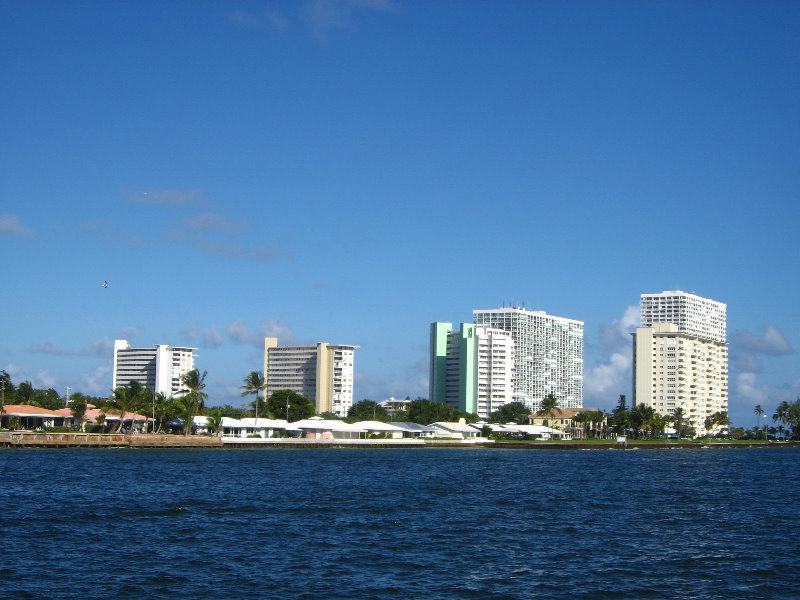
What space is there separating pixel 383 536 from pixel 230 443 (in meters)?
82.3

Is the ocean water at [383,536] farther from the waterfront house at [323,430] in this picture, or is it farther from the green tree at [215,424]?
the waterfront house at [323,430]

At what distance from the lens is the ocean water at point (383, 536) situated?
2789cm

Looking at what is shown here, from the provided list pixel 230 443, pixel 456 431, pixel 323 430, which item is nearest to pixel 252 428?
pixel 323 430

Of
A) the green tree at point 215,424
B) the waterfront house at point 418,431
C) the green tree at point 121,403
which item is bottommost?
the waterfront house at point 418,431

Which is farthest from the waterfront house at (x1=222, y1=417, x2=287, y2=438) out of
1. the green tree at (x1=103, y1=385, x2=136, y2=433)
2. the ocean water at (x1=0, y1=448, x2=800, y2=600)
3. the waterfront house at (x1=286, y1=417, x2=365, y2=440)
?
the ocean water at (x1=0, y1=448, x2=800, y2=600)

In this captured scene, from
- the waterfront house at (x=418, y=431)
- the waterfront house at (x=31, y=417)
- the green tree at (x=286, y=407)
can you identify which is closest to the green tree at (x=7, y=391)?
the waterfront house at (x=31, y=417)

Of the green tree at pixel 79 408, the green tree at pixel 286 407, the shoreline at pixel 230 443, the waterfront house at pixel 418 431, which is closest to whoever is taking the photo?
the shoreline at pixel 230 443

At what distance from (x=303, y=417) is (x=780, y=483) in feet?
318

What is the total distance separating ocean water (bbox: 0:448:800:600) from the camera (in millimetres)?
27891

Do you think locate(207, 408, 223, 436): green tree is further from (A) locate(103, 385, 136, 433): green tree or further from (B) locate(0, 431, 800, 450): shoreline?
(A) locate(103, 385, 136, 433): green tree

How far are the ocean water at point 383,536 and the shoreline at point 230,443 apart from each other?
101 feet

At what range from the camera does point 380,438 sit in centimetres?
14400

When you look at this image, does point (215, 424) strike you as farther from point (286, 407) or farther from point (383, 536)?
point (383, 536)

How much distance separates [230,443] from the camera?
384ft
